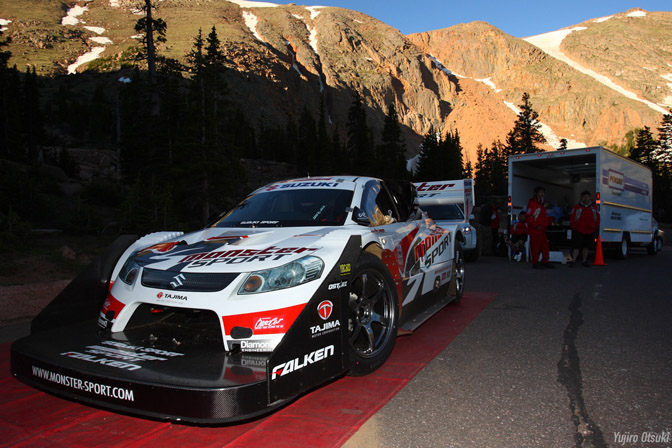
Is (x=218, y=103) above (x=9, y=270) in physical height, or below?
above

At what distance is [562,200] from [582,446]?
663 inches

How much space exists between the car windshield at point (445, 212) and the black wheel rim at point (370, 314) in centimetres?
1080

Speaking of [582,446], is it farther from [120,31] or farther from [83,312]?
[120,31]

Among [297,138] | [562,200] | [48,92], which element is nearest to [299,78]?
[297,138]

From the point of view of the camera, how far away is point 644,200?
16953 mm

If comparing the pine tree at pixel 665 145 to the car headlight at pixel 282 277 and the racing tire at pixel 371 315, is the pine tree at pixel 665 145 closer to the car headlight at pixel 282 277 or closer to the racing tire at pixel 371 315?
the racing tire at pixel 371 315

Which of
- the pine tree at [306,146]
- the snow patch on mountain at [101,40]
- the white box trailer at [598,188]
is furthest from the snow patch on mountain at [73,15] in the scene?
the white box trailer at [598,188]

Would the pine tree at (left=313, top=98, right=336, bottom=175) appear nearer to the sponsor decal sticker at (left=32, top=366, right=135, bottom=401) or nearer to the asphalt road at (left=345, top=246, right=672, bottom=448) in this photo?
the asphalt road at (left=345, top=246, right=672, bottom=448)

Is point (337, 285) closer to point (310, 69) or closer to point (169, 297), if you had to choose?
point (169, 297)

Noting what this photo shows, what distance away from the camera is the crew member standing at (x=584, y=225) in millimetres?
12008

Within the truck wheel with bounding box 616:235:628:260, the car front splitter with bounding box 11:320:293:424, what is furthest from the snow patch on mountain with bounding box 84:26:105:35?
the car front splitter with bounding box 11:320:293:424


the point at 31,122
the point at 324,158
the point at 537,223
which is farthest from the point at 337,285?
the point at 324,158

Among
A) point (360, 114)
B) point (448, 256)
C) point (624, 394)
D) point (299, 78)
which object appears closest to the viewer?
point (624, 394)

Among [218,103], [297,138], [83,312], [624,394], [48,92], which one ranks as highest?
[48,92]
